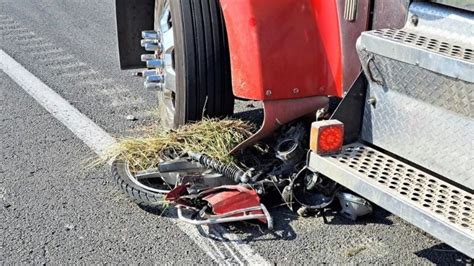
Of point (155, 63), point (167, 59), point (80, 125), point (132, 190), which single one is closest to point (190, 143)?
point (132, 190)

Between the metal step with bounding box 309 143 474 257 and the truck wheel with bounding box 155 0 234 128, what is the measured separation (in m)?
0.87

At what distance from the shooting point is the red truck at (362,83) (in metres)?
2.65

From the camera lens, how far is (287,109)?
11.2 ft

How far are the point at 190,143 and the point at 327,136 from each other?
987 mm

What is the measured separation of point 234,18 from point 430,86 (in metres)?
1.09

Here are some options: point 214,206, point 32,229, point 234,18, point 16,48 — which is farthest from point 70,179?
point 16,48

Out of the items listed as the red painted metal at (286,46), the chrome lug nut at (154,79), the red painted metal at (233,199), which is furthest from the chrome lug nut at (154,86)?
the red painted metal at (233,199)

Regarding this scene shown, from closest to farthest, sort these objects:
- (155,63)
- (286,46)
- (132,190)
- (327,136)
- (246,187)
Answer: (327,136)
(286,46)
(246,187)
(132,190)
(155,63)

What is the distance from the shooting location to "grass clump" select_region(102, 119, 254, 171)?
12.1 ft

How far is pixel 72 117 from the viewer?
4914mm

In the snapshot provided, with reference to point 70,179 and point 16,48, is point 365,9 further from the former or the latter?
point 16,48

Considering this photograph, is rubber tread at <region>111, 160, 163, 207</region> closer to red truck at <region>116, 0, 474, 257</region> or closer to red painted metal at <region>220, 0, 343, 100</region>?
red truck at <region>116, 0, 474, 257</region>

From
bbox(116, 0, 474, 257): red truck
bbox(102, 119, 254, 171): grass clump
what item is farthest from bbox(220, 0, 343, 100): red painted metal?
bbox(102, 119, 254, 171): grass clump

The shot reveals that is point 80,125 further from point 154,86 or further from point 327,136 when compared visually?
point 327,136
